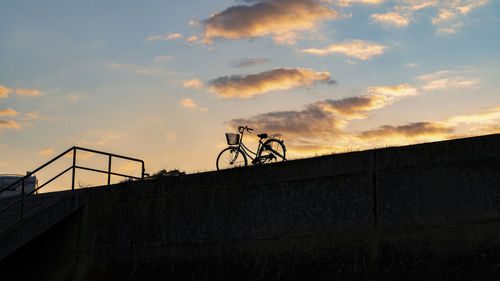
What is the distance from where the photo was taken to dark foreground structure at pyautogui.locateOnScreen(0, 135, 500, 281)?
8211 millimetres

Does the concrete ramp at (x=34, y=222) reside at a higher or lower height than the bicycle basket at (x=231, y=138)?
lower

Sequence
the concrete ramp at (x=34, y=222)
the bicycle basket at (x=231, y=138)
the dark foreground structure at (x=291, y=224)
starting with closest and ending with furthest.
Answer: the dark foreground structure at (x=291, y=224) → the concrete ramp at (x=34, y=222) → the bicycle basket at (x=231, y=138)

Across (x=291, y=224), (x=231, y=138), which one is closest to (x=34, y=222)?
(x=231, y=138)

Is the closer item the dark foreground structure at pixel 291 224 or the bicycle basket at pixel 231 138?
the dark foreground structure at pixel 291 224

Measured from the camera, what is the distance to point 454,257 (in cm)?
808

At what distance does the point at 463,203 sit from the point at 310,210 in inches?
96.2

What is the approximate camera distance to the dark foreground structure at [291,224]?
8.21m

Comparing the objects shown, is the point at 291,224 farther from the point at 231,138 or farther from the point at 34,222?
the point at 231,138

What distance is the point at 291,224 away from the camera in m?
9.91

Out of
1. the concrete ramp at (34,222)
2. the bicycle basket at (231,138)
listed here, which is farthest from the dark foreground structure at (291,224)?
the bicycle basket at (231,138)

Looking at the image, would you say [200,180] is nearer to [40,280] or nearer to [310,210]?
[310,210]

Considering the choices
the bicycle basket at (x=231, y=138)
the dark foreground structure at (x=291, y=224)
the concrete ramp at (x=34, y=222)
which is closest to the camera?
the dark foreground structure at (x=291, y=224)

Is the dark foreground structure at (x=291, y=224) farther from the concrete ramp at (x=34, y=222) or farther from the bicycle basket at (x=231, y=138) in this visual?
the bicycle basket at (x=231, y=138)

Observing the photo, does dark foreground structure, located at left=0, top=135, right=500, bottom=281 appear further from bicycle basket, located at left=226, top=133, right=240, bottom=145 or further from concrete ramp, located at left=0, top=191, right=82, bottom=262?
bicycle basket, located at left=226, top=133, right=240, bottom=145
